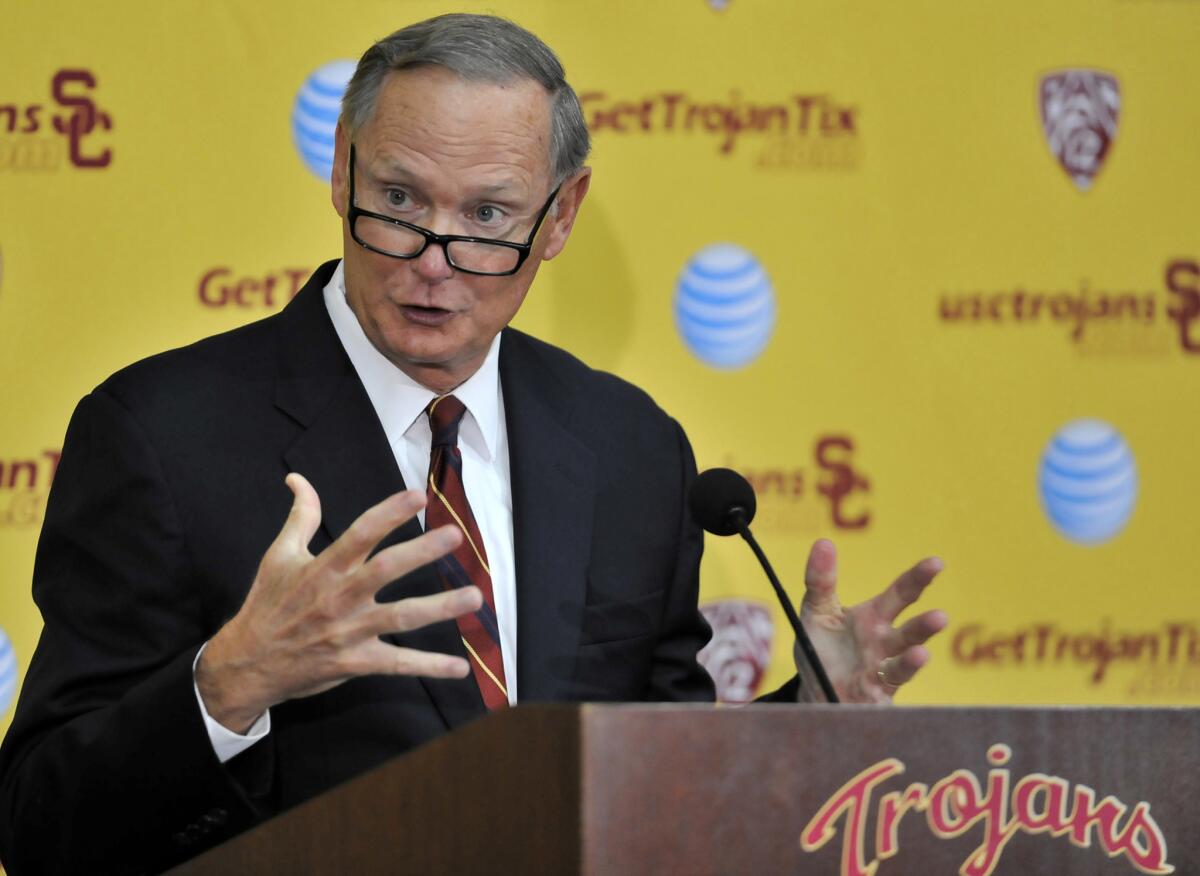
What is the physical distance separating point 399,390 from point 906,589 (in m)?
0.67

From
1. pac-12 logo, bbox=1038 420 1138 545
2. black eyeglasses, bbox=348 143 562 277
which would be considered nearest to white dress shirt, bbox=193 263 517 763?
black eyeglasses, bbox=348 143 562 277

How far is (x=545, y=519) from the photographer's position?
6.76ft

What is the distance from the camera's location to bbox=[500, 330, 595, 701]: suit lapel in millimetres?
1960

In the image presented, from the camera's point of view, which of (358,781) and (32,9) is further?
(32,9)

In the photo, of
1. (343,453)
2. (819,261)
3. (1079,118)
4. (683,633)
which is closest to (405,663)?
(343,453)

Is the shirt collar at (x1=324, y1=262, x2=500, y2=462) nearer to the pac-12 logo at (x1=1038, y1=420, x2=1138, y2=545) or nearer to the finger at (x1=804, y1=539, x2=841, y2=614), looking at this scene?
the finger at (x1=804, y1=539, x2=841, y2=614)

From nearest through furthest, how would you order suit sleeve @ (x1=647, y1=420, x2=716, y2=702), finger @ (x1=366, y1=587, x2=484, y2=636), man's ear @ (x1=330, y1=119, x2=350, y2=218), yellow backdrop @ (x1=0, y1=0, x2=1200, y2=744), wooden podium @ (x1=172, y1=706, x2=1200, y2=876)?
wooden podium @ (x1=172, y1=706, x2=1200, y2=876) → finger @ (x1=366, y1=587, x2=484, y2=636) → man's ear @ (x1=330, y1=119, x2=350, y2=218) → suit sleeve @ (x1=647, y1=420, x2=716, y2=702) → yellow backdrop @ (x1=0, y1=0, x2=1200, y2=744)

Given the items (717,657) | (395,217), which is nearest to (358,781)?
(395,217)

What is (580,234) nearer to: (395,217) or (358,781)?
(395,217)

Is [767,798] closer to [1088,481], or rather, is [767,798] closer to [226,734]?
[226,734]

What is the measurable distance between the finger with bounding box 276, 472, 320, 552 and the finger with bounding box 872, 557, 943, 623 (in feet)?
2.12

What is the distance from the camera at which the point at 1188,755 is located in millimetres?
1331

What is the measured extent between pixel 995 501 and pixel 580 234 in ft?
2.83

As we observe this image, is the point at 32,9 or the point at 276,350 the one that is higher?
the point at 32,9
